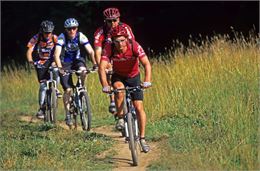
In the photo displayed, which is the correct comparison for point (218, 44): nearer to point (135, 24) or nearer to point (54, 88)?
point (54, 88)

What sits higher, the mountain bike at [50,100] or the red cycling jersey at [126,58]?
the red cycling jersey at [126,58]

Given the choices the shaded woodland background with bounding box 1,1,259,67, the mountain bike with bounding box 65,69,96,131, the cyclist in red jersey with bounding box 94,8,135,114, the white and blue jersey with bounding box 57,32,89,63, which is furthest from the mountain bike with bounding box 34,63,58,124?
the shaded woodland background with bounding box 1,1,259,67

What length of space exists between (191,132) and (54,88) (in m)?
3.59

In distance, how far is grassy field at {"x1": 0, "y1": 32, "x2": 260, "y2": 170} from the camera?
A: 7496 mm

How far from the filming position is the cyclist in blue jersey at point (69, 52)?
415 inches

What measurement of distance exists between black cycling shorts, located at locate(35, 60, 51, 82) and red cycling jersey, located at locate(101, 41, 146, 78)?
3632 millimetres

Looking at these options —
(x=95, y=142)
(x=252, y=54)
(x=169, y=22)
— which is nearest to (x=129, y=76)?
(x=95, y=142)

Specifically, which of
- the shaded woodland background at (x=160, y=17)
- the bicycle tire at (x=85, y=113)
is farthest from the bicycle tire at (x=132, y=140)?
the shaded woodland background at (x=160, y=17)

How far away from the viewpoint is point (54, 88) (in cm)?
1144

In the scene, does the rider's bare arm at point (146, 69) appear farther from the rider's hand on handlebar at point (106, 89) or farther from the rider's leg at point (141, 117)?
the rider's hand on handlebar at point (106, 89)

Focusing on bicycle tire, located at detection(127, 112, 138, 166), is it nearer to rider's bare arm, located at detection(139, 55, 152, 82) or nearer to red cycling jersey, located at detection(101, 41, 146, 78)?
rider's bare arm, located at detection(139, 55, 152, 82)

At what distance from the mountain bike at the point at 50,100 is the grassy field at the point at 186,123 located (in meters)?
0.33

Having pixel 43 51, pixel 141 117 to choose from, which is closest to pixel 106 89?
pixel 141 117

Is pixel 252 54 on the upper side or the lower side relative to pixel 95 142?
upper
